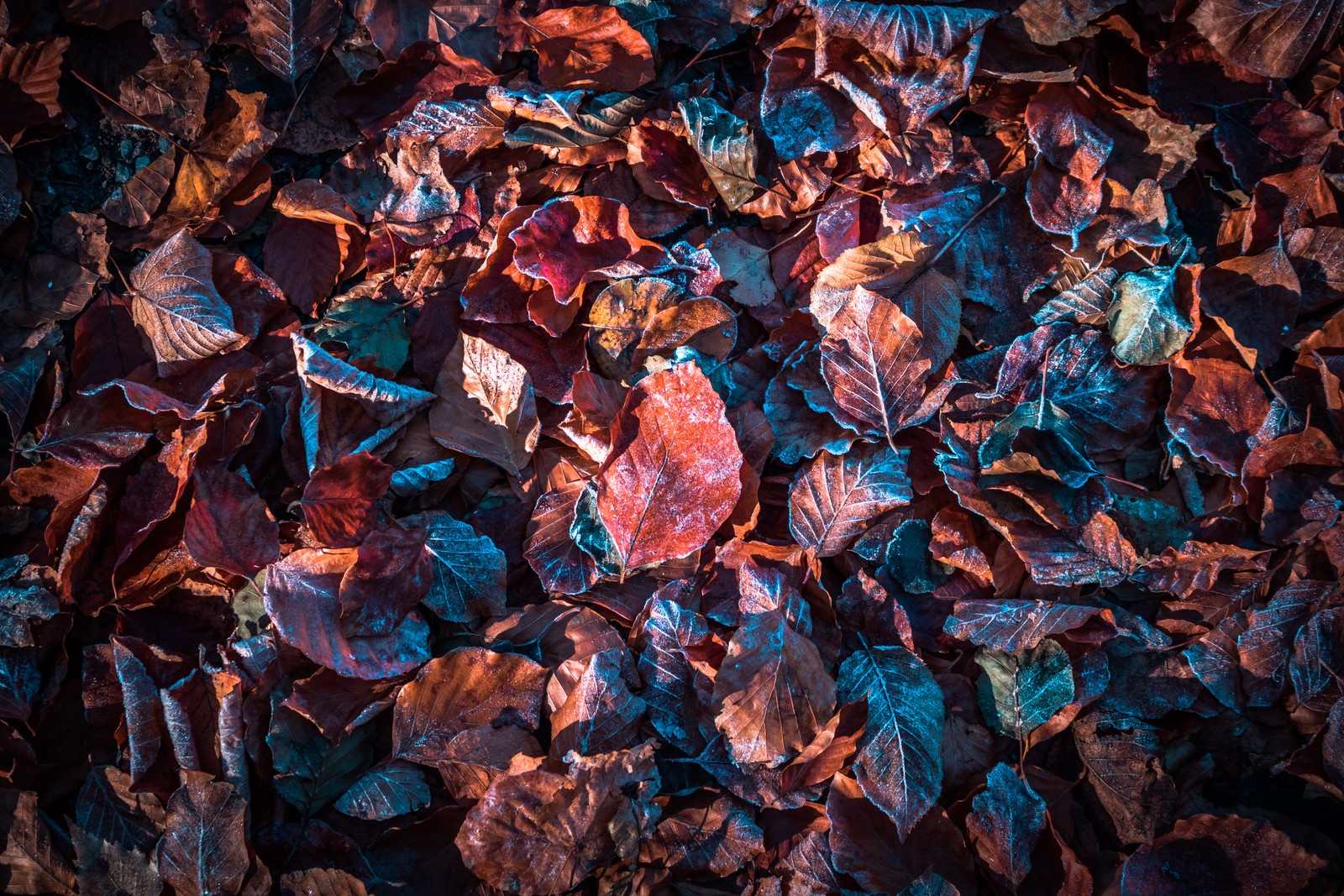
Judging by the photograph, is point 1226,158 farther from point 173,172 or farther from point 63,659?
point 63,659

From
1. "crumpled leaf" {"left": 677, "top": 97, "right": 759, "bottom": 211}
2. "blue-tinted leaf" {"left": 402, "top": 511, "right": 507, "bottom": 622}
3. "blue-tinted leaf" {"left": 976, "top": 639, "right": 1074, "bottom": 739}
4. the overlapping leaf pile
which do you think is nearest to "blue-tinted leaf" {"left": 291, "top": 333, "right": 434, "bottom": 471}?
the overlapping leaf pile

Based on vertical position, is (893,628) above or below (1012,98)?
below

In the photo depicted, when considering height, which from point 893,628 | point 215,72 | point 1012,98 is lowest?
point 893,628

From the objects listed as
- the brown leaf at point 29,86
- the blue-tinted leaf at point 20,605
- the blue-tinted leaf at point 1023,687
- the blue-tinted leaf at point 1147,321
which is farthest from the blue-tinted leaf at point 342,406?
the blue-tinted leaf at point 1147,321

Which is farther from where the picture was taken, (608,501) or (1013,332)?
(1013,332)

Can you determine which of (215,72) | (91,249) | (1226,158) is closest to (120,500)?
(91,249)

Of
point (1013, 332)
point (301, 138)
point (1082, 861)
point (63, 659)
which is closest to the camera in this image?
point (1082, 861)

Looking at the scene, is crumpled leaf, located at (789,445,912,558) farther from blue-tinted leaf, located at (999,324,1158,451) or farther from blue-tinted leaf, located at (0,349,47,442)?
blue-tinted leaf, located at (0,349,47,442)

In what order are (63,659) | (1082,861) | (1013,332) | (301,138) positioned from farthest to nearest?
(301,138)
(1013,332)
(63,659)
(1082,861)

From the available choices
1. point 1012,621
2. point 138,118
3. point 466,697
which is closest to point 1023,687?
point 1012,621
